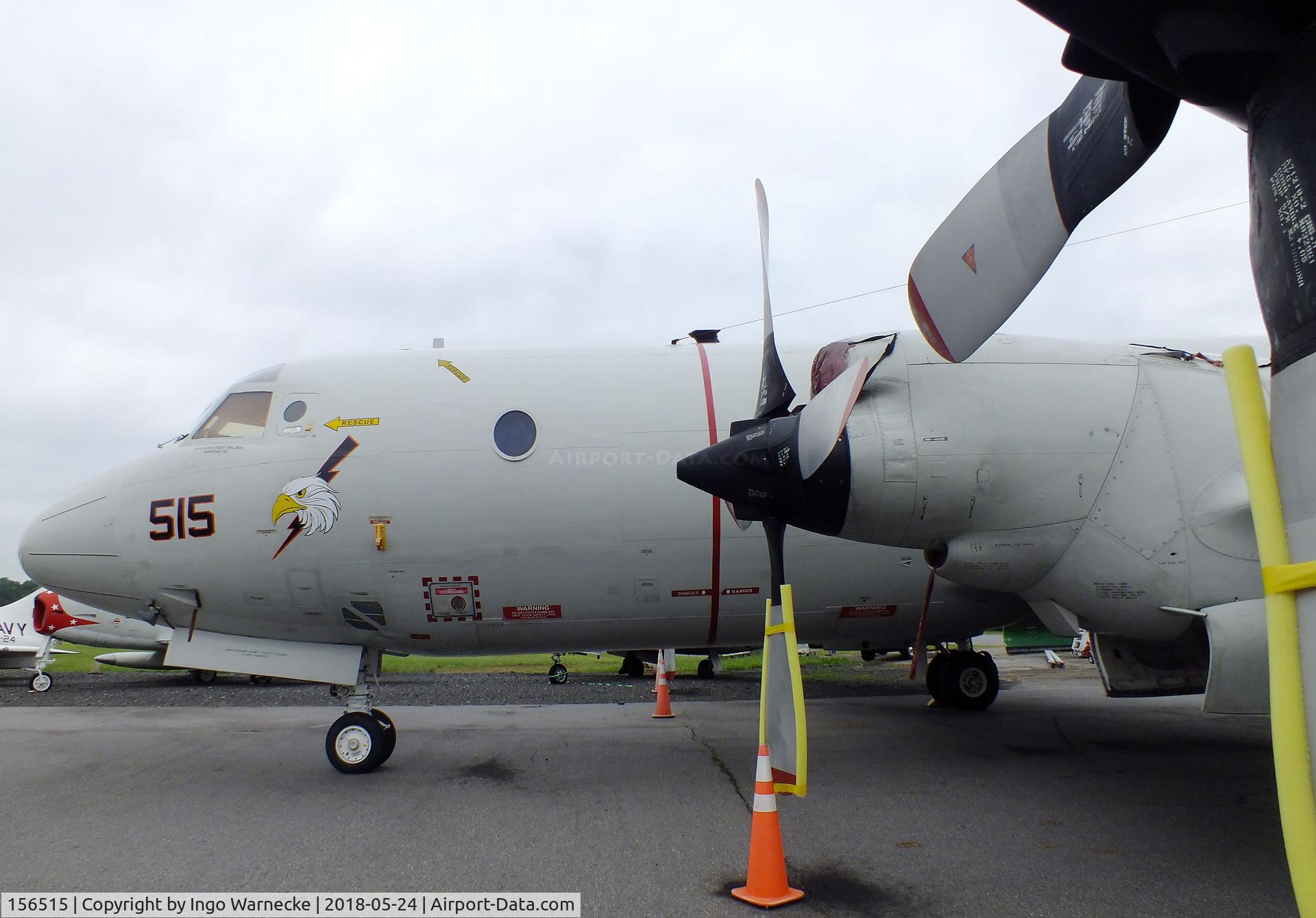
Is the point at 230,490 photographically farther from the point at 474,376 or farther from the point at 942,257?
the point at 942,257

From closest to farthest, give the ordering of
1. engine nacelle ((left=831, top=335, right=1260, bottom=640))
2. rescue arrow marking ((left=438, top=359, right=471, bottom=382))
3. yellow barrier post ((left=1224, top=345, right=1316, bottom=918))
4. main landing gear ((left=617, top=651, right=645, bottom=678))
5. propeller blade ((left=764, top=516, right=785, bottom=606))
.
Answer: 1. yellow barrier post ((left=1224, top=345, right=1316, bottom=918))
2. engine nacelle ((left=831, top=335, right=1260, bottom=640))
3. propeller blade ((left=764, top=516, right=785, bottom=606))
4. rescue arrow marking ((left=438, top=359, right=471, bottom=382))
5. main landing gear ((left=617, top=651, right=645, bottom=678))

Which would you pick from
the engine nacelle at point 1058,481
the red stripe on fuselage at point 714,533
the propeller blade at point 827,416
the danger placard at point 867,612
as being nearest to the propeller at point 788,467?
the propeller blade at point 827,416

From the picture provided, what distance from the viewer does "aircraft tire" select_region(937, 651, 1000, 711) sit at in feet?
35.3

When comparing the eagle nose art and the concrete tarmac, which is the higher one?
the eagle nose art

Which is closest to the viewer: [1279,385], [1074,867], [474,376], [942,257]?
[1279,385]

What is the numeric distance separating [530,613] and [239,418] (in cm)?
349

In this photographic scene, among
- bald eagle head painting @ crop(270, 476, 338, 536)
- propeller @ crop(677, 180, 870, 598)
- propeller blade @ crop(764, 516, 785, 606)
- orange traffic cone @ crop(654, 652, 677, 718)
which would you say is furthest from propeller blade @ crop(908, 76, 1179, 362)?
orange traffic cone @ crop(654, 652, 677, 718)

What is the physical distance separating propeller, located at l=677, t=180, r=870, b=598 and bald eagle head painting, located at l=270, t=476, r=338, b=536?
137 inches

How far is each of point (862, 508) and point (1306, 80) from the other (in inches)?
145

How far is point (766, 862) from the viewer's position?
4219 mm

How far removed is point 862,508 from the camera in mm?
5441

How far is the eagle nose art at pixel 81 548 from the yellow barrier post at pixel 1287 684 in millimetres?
8328

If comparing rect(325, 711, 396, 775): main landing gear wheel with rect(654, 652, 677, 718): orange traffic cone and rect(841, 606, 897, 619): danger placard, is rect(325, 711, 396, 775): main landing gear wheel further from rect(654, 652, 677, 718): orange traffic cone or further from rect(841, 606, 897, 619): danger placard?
rect(841, 606, 897, 619): danger placard

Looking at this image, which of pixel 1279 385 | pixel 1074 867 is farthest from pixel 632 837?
pixel 1279 385
